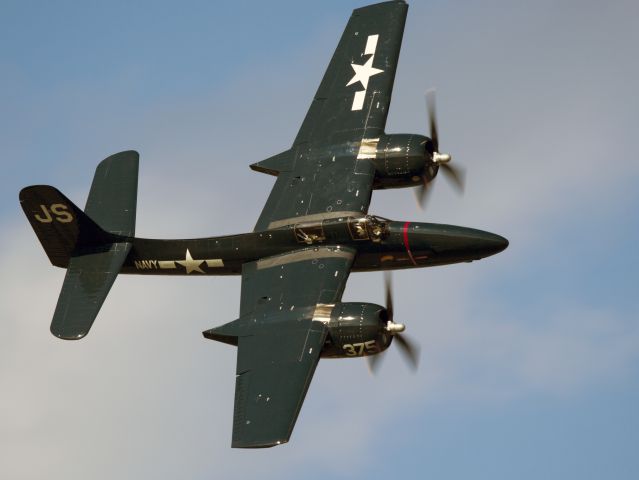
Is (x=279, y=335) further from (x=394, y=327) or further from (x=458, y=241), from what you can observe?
(x=458, y=241)

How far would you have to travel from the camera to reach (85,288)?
2360 inches

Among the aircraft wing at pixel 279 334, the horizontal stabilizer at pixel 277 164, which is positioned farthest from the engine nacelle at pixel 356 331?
the horizontal stabilizer at pixel 277 164

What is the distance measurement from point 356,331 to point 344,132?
1066cm

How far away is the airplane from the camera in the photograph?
55281 millimetres

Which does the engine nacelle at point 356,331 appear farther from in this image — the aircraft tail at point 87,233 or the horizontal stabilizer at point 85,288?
the aircraft tail at point 87,233

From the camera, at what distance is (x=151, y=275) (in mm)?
62344

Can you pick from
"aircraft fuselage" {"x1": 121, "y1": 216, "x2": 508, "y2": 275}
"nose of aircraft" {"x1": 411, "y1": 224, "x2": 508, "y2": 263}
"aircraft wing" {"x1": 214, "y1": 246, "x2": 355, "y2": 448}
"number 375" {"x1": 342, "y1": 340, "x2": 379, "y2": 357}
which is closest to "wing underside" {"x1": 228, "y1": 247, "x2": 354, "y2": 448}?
"aircraft wing" {"x1": 214, "y1": 246, "x2": 355, "y2": 448}

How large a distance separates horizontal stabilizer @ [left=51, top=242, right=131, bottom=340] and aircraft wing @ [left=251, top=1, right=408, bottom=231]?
5598 millimetres

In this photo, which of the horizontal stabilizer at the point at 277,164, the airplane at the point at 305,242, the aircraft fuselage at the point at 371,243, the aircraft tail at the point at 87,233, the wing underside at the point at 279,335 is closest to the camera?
the wing underside at the point at 279,335

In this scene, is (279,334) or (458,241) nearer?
(279,334)

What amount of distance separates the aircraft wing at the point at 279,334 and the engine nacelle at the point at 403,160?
408 cm

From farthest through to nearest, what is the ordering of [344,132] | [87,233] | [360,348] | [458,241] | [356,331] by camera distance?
1. [344,132]
2. [87,233]
3. [458,241]
4. [360,348]
5. [356,331]

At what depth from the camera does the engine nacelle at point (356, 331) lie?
54.8 metres

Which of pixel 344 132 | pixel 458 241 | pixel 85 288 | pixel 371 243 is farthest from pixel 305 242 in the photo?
pixel 85 288
